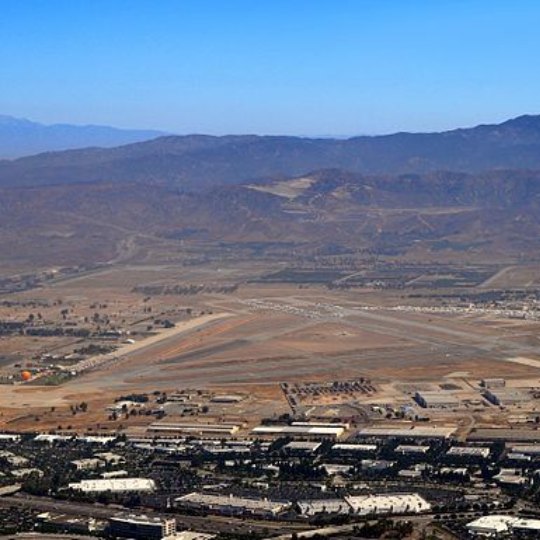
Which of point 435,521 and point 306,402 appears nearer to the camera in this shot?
point 435,521

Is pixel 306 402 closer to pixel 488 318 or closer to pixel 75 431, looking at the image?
pixel 75 431

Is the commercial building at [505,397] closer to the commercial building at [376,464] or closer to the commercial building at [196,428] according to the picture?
the commercial building at [196,428]

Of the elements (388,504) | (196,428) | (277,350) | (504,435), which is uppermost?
(388,504)

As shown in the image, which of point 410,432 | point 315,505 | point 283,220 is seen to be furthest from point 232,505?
point 283,220

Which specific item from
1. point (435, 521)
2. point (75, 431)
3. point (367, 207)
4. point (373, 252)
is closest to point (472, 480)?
point (435, 521)

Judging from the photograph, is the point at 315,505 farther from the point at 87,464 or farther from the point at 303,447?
the point at 87,464

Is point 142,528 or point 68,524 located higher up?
point 142,528

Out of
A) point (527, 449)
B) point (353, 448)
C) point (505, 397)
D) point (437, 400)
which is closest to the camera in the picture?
point (527, 449)
